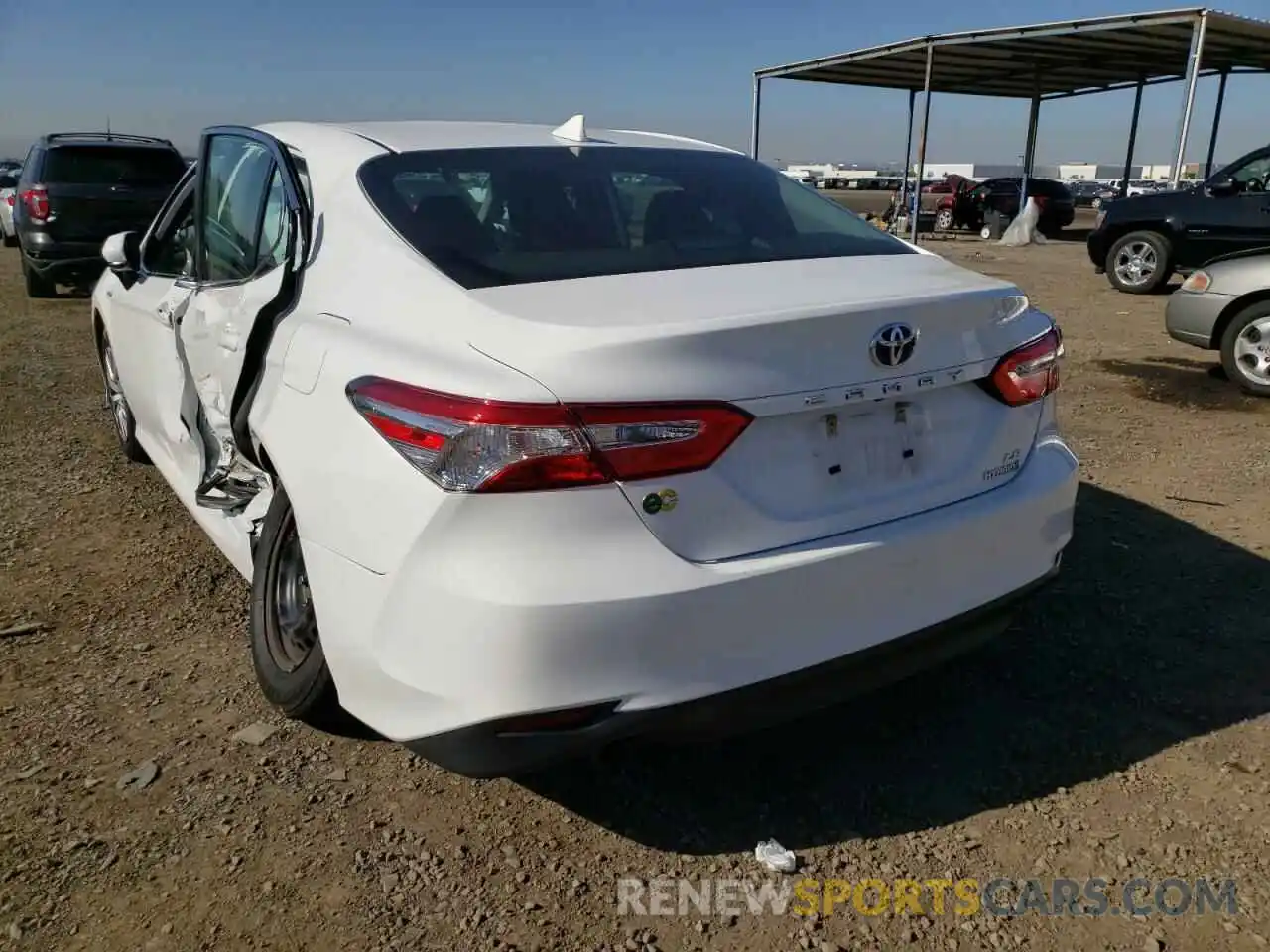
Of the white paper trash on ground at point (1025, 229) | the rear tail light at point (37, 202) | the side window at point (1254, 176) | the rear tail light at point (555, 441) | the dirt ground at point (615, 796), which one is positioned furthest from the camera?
the white paper trash on ground at point (1025, 229)

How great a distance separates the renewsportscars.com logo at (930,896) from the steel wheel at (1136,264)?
12433mm

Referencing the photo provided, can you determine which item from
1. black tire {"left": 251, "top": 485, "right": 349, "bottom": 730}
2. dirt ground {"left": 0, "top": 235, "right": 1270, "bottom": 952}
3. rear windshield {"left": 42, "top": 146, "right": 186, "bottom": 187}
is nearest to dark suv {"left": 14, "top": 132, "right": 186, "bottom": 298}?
rear windshield {"left": 42, "top": 146, "right": 186, "bottom": 187}

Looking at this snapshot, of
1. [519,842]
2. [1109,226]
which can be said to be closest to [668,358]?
[519,842]

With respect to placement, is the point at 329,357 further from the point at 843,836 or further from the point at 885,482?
the point at 843,836

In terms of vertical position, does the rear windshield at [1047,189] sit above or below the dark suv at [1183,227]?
below

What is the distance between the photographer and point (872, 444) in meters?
2.25

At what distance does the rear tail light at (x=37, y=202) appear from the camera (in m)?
10.7

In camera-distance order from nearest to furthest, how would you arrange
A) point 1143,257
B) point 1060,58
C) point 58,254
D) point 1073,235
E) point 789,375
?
1. point 789,375
2. point 58,254
3. point 1143,257
4. point 1060,58
5. point 1073,235

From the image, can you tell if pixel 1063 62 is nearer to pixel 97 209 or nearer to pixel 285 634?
pixel 97 209

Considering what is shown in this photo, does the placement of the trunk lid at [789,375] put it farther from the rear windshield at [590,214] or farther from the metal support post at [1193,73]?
the metal support post at [1193,73]

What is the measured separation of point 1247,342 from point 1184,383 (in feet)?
1.69

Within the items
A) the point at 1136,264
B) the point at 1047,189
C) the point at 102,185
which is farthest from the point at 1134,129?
the point at 102,185

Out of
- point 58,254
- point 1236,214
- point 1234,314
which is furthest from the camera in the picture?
point 1236,214

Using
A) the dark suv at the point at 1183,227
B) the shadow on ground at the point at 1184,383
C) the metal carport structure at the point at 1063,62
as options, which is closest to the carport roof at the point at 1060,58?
the metal carport structure at the point at 1063,62
